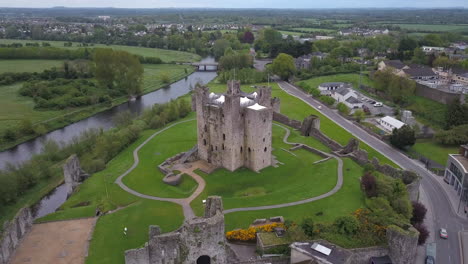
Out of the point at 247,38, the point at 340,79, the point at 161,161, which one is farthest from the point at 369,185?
the point at 247,38

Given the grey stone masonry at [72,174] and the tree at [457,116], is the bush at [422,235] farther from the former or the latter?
the grey stone masonry at [72,174]

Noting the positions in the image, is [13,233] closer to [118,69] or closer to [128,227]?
[128,227]

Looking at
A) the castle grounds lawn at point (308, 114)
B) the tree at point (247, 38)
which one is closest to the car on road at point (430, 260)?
the castle grounds lawn at point (308, 114)

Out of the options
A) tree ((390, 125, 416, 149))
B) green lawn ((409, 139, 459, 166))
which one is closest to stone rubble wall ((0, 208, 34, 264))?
tree ((390, 125, 416, 149))

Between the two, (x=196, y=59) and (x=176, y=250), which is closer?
(x=176, y=250)

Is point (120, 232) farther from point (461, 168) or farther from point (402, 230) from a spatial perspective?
point (461, 168)

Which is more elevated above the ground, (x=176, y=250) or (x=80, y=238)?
(x=176, y=250)

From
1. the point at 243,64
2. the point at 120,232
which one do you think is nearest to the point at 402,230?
the point at 120,232
